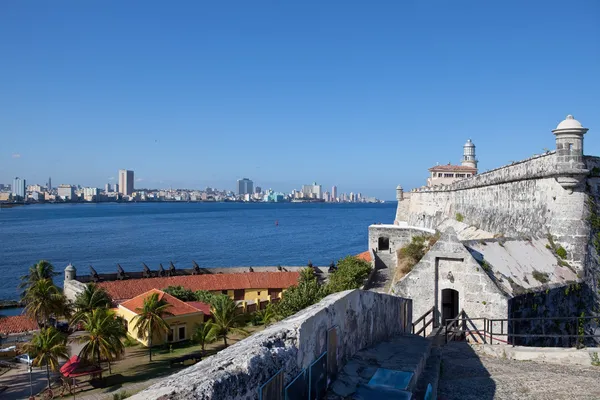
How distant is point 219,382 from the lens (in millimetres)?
3152

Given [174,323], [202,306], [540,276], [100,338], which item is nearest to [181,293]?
[202,306]

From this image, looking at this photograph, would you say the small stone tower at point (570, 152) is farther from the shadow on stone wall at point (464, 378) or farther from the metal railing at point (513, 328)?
the shadow on stone wall at point (464, 378)

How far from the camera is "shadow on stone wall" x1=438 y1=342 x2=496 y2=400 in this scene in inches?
278

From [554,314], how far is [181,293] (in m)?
33.7

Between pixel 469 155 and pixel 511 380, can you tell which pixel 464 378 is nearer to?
pixel 511 380

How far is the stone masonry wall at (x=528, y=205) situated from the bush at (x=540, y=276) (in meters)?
2.69

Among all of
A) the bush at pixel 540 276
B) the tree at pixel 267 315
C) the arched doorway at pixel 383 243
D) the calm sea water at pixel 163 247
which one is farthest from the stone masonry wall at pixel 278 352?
the calm sea water at pixel 163 247

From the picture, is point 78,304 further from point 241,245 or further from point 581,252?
point 241,245

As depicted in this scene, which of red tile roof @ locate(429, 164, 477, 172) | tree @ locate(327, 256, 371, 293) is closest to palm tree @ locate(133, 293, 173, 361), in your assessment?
tree @ locate(327, 256, 371, 293)

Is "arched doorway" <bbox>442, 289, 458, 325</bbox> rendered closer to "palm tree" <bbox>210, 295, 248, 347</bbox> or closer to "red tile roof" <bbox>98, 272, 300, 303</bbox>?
"palm tree" <bbox>210, 295, 248, 347</bbox>

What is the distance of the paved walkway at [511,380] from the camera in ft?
23.5

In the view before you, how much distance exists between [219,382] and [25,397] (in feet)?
97.5

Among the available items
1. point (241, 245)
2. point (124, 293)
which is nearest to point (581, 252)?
point (124, 293)

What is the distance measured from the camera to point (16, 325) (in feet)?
130
